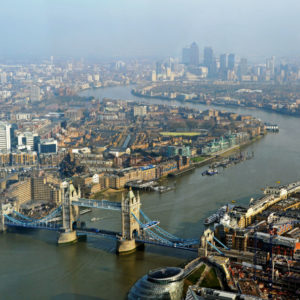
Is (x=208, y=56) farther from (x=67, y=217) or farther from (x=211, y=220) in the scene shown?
(x=67, y=217)

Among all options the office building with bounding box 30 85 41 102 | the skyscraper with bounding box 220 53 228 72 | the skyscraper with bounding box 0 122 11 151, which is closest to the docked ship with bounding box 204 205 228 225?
the skyscraper with bounding box 0 122 11 151

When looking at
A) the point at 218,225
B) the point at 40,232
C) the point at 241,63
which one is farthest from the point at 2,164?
the point at 241,63

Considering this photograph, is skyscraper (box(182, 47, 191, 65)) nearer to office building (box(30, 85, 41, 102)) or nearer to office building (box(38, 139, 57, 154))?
office building (box(30, 85, 41, 102))

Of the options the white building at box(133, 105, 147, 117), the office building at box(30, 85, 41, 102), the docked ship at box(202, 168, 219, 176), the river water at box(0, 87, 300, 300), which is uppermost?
the office building at box(30, 85, 41, 102)

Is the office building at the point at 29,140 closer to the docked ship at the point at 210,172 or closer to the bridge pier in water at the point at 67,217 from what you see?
the docked ship at the point at 210,172

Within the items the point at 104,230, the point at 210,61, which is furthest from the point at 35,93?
the point at 210,61

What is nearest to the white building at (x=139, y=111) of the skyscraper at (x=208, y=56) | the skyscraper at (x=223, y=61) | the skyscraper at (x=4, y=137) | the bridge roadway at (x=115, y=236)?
the skyscraper at (x=4, y=137)
